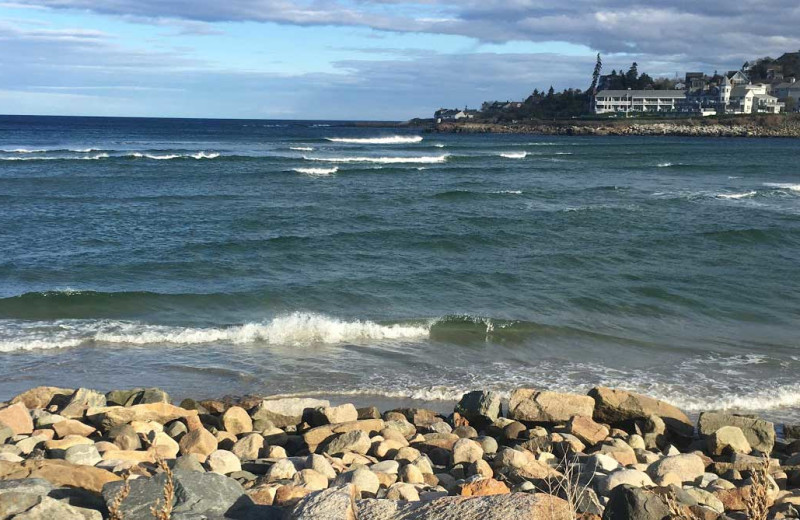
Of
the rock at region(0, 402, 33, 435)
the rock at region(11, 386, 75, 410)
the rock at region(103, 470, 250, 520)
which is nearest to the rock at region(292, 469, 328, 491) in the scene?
the rock at region(103, 470, 250, 520)

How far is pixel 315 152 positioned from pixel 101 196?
3137cm

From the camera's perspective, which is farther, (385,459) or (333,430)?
(333,430)

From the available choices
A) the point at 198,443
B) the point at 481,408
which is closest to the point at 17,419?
the point at 198,443

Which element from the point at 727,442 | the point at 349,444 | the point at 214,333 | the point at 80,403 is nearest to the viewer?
the point at 349,444

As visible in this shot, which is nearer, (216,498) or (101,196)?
(216,498)

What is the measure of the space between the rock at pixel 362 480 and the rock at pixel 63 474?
5.94 ft

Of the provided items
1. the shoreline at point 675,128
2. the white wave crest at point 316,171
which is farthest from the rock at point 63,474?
the shoreline at point 675,128

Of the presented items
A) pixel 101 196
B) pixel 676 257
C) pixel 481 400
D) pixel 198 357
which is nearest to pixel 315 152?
pixel 101 196

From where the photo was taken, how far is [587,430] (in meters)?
8.56

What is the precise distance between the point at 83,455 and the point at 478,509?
4006 millimetres

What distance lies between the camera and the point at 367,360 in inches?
491

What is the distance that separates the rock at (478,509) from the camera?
459cm

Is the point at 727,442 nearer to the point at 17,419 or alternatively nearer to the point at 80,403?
the point at 80,403

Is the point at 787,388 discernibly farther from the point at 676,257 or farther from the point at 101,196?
the point at 101,196
